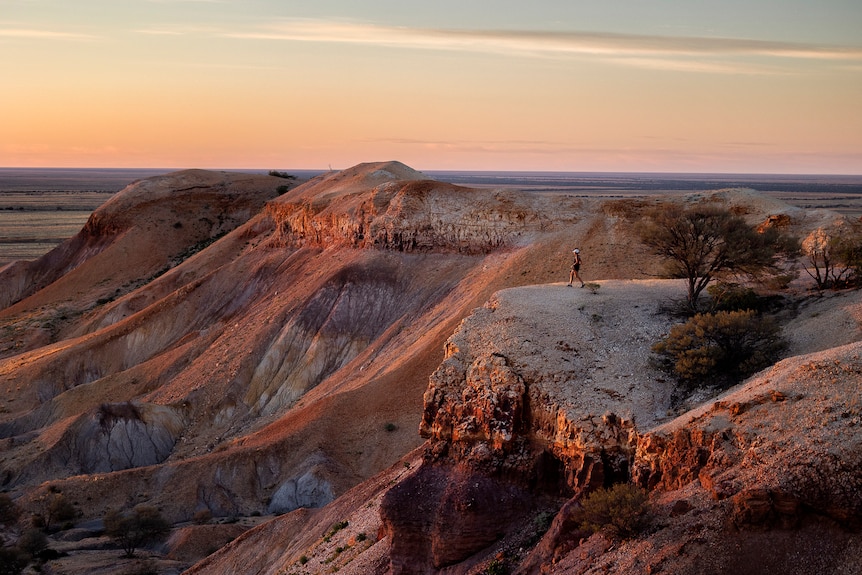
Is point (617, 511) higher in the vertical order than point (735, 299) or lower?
lower

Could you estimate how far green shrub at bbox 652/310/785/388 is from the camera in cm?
2014

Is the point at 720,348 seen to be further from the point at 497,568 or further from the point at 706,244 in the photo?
the point at 497,568

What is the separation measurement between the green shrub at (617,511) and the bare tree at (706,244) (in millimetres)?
9274

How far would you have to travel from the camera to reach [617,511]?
16.0m

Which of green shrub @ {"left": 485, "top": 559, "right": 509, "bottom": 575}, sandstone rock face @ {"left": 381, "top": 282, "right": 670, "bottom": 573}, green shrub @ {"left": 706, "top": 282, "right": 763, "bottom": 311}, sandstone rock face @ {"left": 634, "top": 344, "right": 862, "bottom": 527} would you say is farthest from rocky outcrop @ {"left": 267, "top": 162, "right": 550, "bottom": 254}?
sandstone rock face @ {"left": 634, "top": 344, "right": 862, "bottom": 527}

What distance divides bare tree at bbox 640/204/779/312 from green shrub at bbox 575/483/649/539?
9274mm

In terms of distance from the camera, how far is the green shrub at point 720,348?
20.1m

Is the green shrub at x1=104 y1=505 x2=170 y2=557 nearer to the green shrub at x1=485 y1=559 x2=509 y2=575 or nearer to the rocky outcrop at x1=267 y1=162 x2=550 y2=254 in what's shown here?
the green shrub at x1=485 y1=559 x2=509 y2=575

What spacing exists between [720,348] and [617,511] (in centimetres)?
622

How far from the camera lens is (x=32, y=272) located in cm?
8425

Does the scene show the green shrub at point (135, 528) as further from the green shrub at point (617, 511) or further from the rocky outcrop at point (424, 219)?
the green shrub at point (617, 511)

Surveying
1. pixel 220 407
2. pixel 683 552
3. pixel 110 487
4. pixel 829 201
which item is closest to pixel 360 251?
pixel 220 407

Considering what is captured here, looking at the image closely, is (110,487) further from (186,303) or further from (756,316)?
(756,316)

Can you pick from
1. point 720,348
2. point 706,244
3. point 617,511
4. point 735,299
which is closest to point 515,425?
point 617,511
